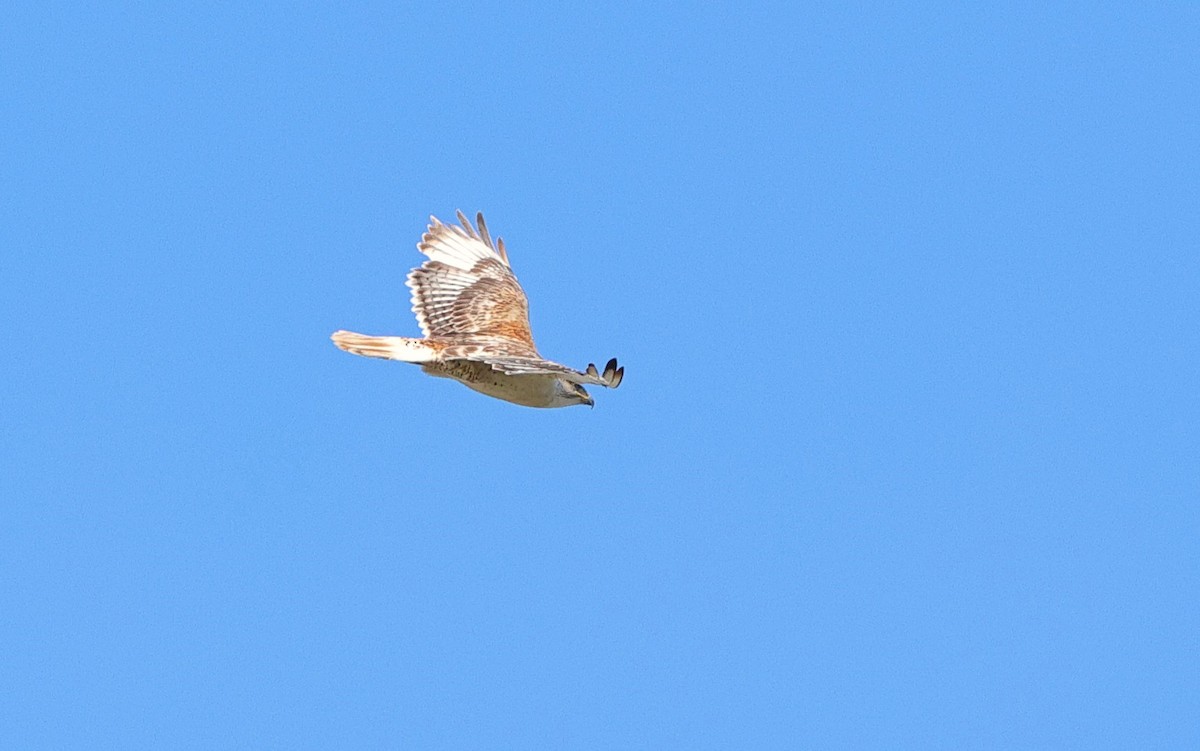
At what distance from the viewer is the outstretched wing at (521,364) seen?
16.1 metres

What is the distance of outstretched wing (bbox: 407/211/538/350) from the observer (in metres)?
20.5

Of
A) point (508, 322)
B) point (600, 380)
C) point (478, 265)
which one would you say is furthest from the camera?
point (478, 265)

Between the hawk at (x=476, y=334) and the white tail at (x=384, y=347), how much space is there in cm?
1

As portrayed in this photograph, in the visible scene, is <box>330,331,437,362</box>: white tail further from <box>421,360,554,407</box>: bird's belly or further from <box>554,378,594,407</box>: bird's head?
<box>554,378,594,407</box>: bird's head

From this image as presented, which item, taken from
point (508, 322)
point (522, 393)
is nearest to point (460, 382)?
point (522, 393)

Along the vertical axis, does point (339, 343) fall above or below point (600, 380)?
above

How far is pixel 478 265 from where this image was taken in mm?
22484

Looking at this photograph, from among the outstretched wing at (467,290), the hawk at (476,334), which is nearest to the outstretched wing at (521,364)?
the hawk at (476,334)

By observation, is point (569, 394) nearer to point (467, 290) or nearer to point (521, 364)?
point (521, 364)

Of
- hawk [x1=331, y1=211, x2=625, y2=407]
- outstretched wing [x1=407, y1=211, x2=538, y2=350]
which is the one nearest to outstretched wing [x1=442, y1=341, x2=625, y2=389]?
hawk [x1=331, y1=211, x2=625, y2=407]

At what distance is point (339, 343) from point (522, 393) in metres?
2.08

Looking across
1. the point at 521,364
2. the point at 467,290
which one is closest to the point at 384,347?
the point at 521,364

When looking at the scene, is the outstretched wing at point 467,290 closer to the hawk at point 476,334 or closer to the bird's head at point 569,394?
the hawk at point 476,334

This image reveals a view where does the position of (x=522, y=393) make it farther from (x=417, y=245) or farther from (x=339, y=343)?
(x=417, y=245)
